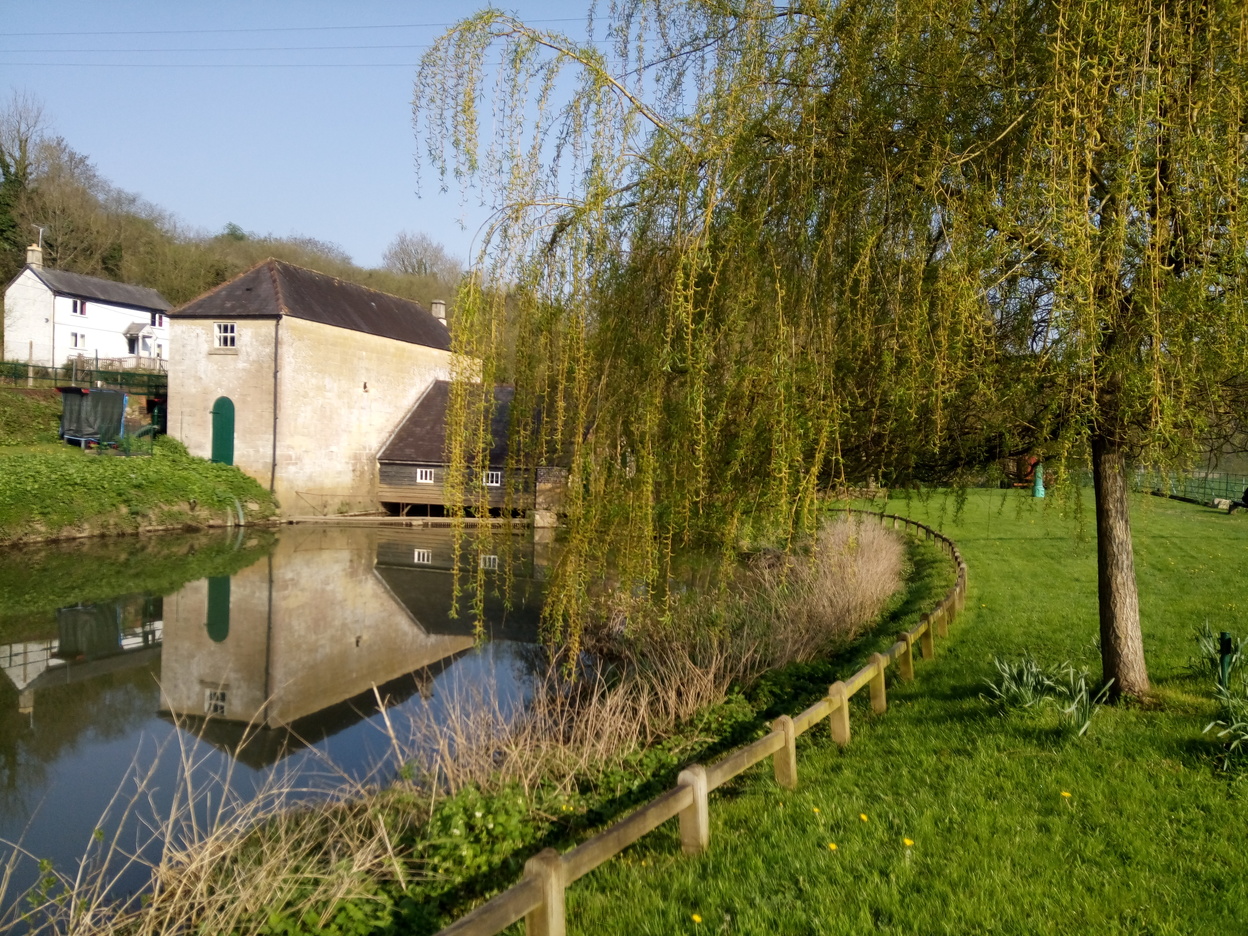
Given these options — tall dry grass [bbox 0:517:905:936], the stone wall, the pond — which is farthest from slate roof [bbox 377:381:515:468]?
tall dry grass [bbox 0:517:905:936]

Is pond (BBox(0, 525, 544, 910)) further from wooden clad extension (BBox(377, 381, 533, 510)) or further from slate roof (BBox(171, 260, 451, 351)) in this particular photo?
slate roof (BBox(171, 260, 451, 351))

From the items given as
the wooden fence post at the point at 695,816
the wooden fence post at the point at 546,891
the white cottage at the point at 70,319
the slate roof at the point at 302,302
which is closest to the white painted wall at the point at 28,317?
the white cottage at the point at 70,319

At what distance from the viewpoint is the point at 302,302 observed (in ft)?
91.3

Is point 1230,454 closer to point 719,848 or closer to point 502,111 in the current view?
point 719,848

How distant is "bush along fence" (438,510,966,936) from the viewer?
3406mm

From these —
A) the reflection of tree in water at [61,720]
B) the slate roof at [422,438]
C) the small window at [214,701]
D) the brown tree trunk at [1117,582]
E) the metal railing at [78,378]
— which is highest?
the metal railing at [78,378]

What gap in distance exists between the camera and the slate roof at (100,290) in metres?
39.2

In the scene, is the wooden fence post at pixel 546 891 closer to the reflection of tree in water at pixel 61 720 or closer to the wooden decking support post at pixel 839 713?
the wooden decking support post at pixel 839 713

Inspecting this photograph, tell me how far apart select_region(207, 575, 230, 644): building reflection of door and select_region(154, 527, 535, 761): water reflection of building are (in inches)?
0.8

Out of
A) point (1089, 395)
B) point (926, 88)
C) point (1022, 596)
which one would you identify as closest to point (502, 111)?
point (926, 88)

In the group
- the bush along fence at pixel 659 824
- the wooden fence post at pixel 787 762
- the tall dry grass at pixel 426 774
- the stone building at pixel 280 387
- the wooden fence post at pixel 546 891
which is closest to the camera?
the bush along fence at pixel 659 824

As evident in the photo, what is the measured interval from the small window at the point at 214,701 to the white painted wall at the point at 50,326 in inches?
1292

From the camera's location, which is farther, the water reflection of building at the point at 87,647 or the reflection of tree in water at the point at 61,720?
the water reflection of building at the point at 87,647

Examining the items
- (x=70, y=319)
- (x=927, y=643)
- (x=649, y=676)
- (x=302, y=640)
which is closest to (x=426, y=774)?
(x=649, y=676)
